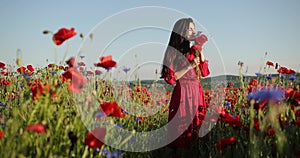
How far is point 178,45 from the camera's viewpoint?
325 cm

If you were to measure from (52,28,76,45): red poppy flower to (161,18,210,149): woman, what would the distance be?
140 cm

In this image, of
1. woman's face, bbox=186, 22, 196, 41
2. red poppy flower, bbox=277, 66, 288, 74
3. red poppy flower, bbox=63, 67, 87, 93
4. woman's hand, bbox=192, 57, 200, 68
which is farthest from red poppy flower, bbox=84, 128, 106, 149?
red poppy flower, bbox=277, 66, 288, 74

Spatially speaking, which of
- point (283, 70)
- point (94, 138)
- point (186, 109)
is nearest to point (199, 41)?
point (186, 109)

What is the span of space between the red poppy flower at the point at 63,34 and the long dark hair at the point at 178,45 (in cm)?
155

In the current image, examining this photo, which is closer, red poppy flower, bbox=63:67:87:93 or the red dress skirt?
red poppy flower, bbox=63:67:87:93

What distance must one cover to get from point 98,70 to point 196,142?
1.33m

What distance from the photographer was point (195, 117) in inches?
118

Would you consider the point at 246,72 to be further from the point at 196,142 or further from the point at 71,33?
the point at 71,33

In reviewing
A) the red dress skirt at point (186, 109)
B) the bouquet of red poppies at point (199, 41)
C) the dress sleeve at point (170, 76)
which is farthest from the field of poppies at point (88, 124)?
the bouquet of red poppies at point (199, 41)

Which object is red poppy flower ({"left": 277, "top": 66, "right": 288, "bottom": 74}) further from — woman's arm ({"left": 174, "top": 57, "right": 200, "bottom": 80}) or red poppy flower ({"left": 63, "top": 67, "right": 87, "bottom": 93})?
red poppy flower ({"left": 63, "top": 67, "right": 87, "bottom": 93})

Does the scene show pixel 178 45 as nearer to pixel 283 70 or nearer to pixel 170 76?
pixel 170 76

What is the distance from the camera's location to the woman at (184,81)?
2.97m

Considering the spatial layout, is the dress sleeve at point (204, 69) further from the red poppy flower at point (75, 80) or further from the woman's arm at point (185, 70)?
the red poppy flower at point (75, 80)

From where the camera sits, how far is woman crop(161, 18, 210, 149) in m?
2.97
